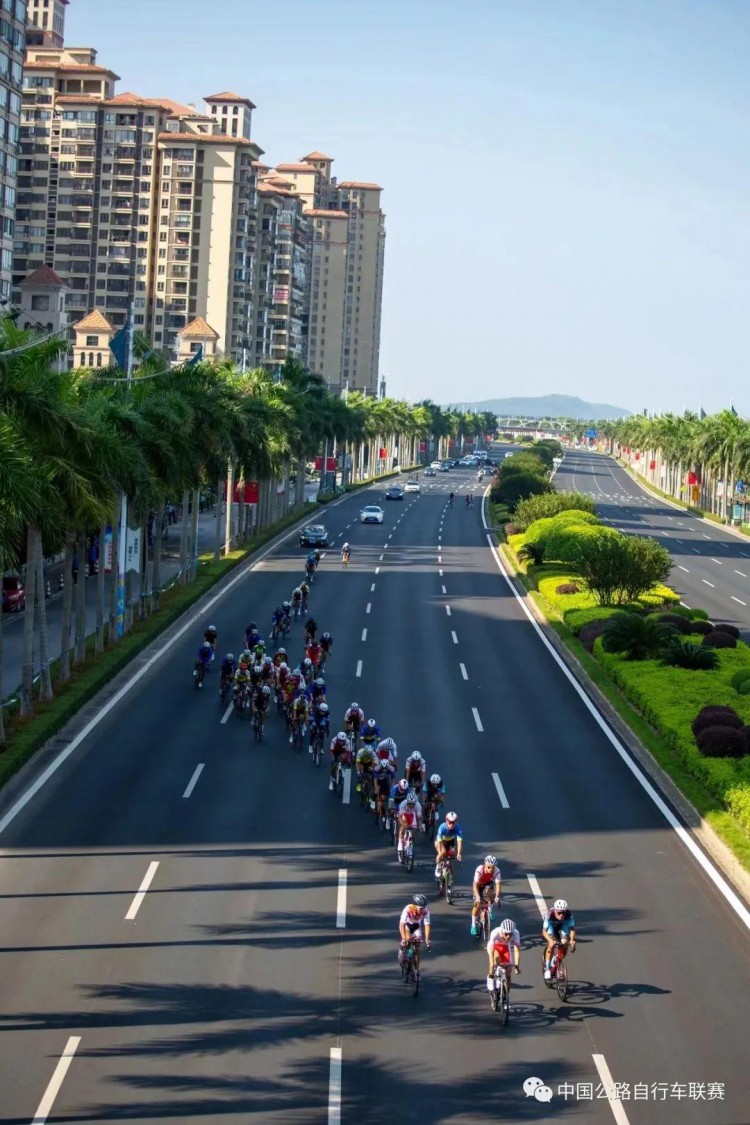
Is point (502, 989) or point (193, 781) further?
point (193, 781)

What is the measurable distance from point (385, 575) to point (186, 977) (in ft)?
167

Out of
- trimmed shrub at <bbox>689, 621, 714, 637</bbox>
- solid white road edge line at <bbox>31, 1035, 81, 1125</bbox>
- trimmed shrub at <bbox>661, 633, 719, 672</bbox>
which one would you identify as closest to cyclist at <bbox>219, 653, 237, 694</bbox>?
trimmed shrub at <bbox>661, 633, 719, 672</bbox>

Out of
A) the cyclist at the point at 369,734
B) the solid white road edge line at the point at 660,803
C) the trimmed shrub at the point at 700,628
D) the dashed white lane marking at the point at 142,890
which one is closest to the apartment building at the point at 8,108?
the solid white road edge line at the point at 660,803

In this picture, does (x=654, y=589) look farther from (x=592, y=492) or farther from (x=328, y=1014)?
(x=592, y=492)

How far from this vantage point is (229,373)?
8081 centimetres

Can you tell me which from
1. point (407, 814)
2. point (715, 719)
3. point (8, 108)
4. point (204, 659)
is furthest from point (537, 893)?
point (8, 108)

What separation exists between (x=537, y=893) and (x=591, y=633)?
84.1 feet

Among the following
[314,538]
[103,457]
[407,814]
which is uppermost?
[103,457]

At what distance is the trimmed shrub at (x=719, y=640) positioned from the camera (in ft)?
160

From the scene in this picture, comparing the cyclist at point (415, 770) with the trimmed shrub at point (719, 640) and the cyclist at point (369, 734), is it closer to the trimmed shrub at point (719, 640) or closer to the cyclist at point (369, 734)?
the cyclist at point (369, 734)

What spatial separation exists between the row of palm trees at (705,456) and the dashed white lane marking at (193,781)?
3523 inches

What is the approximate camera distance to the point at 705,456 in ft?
426

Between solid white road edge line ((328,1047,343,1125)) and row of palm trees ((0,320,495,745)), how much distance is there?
12116 millimetres

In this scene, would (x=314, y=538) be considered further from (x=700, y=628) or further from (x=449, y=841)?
(x=449, y=841)
